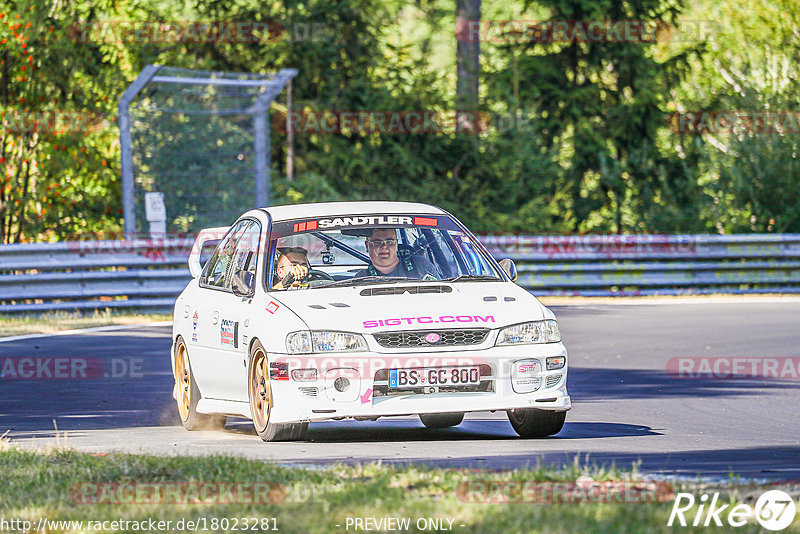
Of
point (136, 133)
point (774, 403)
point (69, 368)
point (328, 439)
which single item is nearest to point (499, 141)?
point (136, 133)

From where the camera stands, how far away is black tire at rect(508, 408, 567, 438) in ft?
32.9

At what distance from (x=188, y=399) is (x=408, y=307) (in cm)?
230

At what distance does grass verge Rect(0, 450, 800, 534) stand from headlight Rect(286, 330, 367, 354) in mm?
1312

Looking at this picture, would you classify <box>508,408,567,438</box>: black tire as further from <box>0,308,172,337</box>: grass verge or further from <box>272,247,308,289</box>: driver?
<box>0,308,172,337</box>: grass verge

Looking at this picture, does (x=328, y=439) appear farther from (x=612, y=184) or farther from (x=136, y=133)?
(x=612, y=184)

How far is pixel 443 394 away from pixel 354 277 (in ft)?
4.85

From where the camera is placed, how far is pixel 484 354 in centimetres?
955

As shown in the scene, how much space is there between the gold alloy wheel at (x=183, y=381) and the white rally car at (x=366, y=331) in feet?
0.09

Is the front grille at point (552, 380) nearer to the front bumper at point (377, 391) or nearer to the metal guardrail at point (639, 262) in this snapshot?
the front bumper at point (377, 391)

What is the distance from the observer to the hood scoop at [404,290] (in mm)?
9961

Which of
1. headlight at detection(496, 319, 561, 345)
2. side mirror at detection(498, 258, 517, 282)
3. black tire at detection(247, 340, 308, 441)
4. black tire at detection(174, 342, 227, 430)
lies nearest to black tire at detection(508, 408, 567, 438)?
headlight at detection(496, 319, 561, 345)

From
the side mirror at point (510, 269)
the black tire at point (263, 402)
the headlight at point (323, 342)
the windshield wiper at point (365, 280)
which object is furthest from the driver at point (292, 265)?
the side mirror at point (510, 269)

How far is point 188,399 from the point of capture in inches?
442

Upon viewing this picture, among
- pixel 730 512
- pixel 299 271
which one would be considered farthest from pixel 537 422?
pixel 730 512
